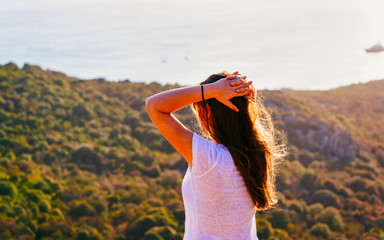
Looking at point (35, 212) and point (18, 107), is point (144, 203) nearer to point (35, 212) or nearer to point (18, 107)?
point (35, 212)

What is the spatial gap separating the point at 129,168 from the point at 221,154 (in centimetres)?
1897

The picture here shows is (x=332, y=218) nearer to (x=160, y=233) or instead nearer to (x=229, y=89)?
(x=160, y=233)

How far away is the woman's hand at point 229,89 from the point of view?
5.13 ft

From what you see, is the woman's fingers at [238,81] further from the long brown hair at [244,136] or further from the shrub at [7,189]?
the shrub at [7,189]

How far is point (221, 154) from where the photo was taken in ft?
4.94

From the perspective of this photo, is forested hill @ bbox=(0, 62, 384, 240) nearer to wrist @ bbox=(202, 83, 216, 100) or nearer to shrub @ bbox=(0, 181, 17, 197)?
shrub @ bbox=(0, 181, 17, 197)

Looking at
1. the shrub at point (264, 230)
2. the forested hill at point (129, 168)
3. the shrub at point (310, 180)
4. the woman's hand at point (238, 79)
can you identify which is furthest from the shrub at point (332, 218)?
the woman's hand at point (238, 79)

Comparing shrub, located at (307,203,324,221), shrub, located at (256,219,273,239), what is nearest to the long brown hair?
shrub, located at (256,219,273,239)

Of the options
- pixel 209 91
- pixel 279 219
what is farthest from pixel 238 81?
pixel 279 219

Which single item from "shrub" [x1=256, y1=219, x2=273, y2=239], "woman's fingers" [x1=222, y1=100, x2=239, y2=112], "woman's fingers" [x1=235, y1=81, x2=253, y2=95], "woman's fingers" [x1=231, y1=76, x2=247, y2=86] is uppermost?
"woman's fingers" [x1=231, y1=76, x2=247, y2=86]

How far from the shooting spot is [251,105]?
1.67 m

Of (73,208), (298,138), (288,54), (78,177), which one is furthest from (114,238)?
(288,54)

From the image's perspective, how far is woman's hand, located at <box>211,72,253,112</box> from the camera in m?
1.56

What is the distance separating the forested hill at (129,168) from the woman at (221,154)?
1185 centimetres
